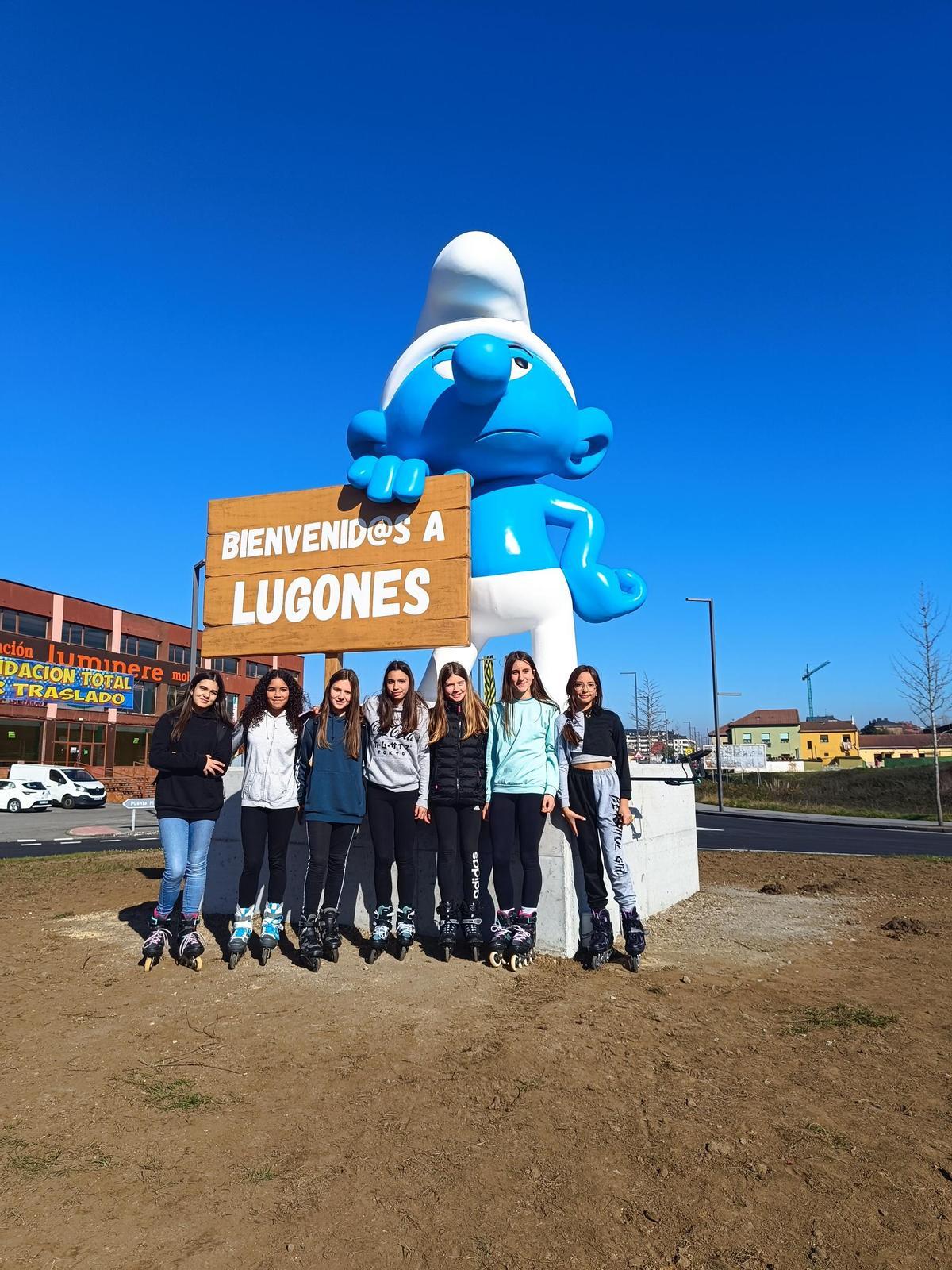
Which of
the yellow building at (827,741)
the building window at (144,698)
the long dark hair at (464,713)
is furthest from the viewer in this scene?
the yellow building at (827,741)

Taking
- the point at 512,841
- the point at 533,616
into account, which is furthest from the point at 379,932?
the point at 533,616

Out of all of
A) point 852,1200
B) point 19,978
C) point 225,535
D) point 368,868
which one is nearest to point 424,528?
point 225,535

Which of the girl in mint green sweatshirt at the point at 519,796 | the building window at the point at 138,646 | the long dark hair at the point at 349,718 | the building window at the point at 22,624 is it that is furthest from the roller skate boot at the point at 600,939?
the building window at the point at 138,646

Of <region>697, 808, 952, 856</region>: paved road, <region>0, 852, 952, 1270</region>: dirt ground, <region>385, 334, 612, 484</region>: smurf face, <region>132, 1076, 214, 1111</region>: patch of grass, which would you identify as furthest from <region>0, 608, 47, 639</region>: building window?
<region>132, 1076, 214, 1111</region>: patch of grass

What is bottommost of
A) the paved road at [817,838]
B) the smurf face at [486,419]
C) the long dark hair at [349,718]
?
the paved road at [817,838]

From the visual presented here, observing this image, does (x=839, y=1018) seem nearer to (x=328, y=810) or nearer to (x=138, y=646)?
(x=328, y=810)

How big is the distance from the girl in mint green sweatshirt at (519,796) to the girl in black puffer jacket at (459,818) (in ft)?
0.32

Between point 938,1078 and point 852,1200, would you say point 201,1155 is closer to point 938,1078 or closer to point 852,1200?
point 852,1200

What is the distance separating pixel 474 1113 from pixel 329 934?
2.04 meters

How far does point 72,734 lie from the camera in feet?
111

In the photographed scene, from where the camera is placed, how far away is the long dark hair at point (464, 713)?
4.60 meters

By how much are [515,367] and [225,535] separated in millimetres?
2859

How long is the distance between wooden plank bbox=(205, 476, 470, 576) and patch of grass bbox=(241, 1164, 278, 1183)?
413 centimetres

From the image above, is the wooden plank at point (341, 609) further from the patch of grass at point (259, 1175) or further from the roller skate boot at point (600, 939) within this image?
the patch of grass at point (259, 1175)
